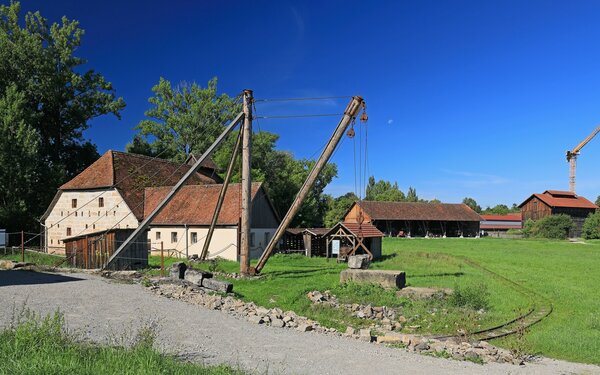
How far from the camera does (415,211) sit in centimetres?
6906

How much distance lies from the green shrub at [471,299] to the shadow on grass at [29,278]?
14.6m

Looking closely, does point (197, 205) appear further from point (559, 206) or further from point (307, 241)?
point (559, 206)

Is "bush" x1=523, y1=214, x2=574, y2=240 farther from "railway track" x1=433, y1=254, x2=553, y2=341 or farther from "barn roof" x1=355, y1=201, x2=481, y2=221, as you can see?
"railway track" x1=433, y1=254, x2=553, y2=341

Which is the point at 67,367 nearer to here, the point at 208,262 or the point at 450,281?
the point at 450,281

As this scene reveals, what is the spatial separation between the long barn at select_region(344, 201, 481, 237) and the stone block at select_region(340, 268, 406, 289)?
44.8m

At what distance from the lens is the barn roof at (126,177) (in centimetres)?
3516

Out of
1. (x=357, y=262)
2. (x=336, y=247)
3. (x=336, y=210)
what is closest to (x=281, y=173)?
(x=336, y=210)

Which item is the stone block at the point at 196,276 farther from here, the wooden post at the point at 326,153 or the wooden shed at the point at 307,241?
the wooden shed at the point at 307,241

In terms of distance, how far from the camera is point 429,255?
32438 mm

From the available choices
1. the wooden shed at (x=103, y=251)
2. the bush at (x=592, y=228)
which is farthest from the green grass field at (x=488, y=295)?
the bush at (x=592, y=228)

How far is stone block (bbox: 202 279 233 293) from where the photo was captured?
57.2 feet

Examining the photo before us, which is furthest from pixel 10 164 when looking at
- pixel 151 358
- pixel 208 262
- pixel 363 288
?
pixel 151 358

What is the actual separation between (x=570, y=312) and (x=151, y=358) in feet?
45.3

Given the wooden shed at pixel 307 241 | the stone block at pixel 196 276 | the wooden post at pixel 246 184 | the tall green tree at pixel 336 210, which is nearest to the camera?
the stone block at pixel 196 276
